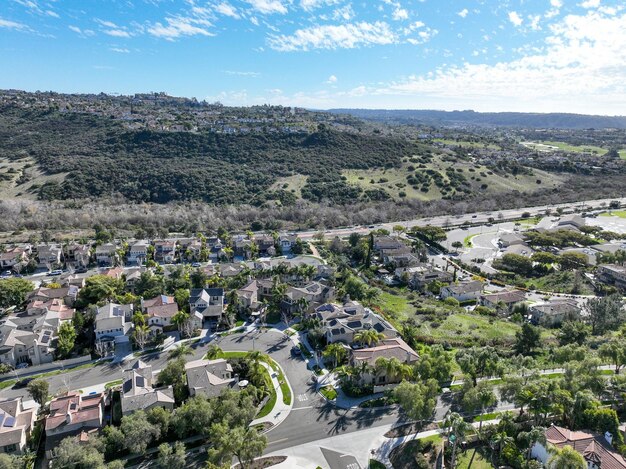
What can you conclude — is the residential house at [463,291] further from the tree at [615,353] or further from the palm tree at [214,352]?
the palm tree at [214,352]

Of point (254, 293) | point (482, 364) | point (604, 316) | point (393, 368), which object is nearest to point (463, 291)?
point (604, 316)

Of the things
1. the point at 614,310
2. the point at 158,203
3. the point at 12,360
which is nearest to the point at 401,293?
the point at 614,310

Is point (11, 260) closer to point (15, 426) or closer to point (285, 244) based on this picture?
point (285, 244)

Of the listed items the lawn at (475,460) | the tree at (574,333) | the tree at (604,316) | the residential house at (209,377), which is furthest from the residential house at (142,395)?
the tree at (604,316)

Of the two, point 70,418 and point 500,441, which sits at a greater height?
point 500,441

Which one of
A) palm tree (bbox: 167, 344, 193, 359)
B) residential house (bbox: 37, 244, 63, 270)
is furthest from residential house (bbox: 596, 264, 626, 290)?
residential house (bbox: 37, 244, 63, 270)

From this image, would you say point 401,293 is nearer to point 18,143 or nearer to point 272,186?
point 272,186
